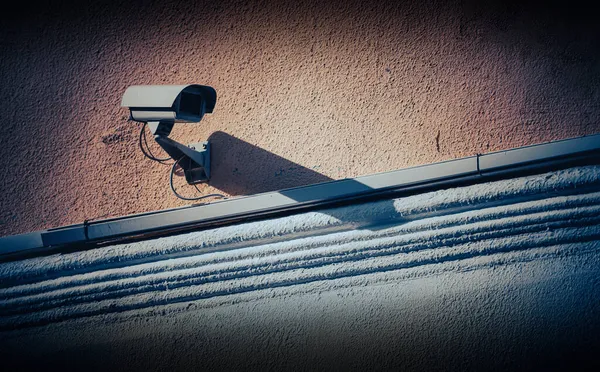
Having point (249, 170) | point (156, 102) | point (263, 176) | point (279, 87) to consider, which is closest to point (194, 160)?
point (249, 170)

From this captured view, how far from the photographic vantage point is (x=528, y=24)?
256 cm

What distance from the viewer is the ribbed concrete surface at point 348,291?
2.09m

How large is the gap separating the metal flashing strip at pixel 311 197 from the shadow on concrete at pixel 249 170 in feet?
0.63

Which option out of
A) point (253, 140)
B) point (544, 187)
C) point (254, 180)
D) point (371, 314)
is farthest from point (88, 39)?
point (544, 187)

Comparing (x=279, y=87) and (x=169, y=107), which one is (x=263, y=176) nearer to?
(x=279, y=87)

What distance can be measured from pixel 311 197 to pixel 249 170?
1.97 ft

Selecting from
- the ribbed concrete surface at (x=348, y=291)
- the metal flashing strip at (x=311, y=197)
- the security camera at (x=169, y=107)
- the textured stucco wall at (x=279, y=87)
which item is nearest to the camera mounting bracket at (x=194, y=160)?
the security camera at (x=169, y=107)

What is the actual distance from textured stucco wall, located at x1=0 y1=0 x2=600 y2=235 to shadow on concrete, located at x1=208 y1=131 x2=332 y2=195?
0.03 ft

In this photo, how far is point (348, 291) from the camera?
2.25 m

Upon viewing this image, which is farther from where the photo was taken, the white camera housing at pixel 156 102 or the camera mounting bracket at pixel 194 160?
the camera mounting bracket at pixel 194 160

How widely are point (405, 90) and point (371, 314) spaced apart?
5.46 ft

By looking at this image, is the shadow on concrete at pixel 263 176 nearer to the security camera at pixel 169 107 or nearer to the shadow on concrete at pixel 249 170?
the shadow on concrete at pixel 249 170

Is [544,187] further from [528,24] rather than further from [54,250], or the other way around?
[54,250]

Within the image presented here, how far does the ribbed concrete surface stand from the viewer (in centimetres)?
209
